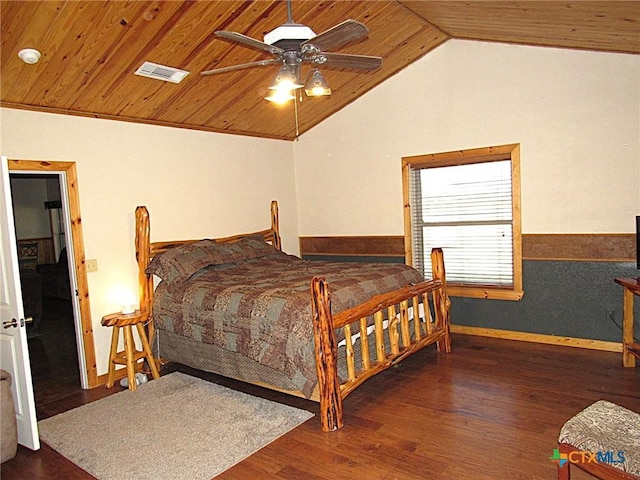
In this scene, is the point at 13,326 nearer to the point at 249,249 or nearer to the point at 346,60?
the point at 249,249

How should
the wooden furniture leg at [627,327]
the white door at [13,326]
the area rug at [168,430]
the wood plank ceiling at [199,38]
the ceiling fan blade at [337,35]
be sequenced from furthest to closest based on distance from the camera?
the wooden furniture leg at [627,327]
the wood plank ceiling at [199,38]
the white door at [13,326]
the area rug at [168,430]
the ceiling fan blade at [337,35]

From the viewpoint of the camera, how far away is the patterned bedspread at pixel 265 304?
10.9ft

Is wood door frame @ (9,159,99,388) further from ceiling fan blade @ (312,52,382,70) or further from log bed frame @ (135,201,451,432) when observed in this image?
ceiling fan blade @ (312,52,382,70)

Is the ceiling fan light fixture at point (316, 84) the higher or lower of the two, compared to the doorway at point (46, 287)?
higher

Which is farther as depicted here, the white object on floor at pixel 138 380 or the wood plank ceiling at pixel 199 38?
the white object on floor at pixel 138 380

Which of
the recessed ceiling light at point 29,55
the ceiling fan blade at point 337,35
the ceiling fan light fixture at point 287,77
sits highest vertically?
the recessed ceiling light at point 29,55

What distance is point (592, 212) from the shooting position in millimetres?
4457

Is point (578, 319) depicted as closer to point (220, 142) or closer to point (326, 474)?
point (326, 474)

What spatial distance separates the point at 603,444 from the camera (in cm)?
201

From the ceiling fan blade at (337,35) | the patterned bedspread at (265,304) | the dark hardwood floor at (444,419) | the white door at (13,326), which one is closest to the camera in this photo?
the ceiling fan blade at (337,35)

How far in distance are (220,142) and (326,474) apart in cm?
391

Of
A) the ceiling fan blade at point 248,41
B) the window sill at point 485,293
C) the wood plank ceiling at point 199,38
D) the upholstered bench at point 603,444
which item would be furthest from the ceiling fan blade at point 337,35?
the window sill at point 485,293

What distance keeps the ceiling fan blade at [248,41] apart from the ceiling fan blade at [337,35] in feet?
0.53

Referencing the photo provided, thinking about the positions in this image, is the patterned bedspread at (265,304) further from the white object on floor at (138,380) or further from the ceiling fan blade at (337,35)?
the ceiling fan blade at (337,35)
